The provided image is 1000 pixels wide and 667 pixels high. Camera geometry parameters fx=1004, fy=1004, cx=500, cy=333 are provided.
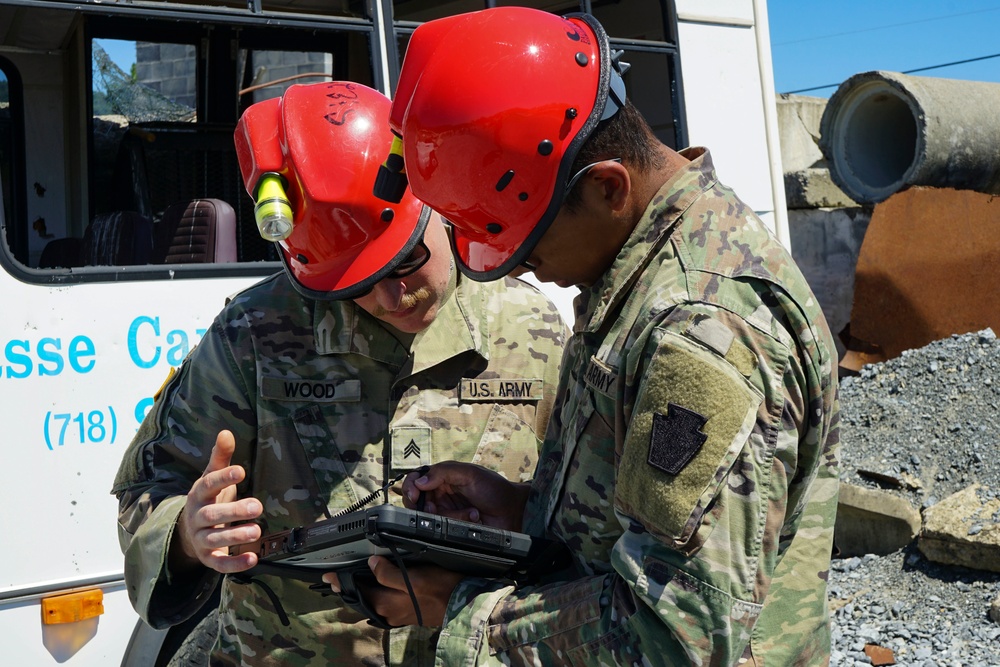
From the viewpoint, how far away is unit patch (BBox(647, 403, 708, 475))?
109 centimetres

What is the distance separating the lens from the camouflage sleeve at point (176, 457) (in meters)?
1.75

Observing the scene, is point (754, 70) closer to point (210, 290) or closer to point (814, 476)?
point (210, 290)

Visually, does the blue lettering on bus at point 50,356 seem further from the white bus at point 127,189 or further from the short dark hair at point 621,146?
the short dark hair at point 621,146

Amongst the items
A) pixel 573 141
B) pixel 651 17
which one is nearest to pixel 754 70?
pixel 651 17

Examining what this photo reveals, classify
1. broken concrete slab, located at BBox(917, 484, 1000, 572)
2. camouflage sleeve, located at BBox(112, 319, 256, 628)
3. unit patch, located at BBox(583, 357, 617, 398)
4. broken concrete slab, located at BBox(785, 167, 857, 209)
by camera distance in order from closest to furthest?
unit patch, located at BBox(583, 357, 617, 398), camouflage sleeve, located at BBox(112, 319, 256, 628), broken concrete slab, located at BBox(917, 484, 1000, 572), broken concrete slab, located at BBox(785, 167, 857, 209)

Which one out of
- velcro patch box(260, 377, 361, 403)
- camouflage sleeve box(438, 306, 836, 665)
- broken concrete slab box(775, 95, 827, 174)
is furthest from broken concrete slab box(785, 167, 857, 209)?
camouflage sleeve box(438, 306, 836, 665)

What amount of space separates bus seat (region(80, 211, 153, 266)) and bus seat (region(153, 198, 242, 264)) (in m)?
0.05

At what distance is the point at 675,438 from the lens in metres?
1.10

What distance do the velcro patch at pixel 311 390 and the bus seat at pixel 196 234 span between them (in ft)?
4.35

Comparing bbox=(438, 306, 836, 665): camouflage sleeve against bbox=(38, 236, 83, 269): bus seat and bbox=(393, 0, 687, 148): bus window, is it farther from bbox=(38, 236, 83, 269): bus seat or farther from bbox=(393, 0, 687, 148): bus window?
bbox=(38, 236, 83, 269): bus seat

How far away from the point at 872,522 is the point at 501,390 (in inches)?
136

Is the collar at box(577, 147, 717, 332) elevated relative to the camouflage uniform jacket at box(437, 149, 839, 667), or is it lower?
elevated

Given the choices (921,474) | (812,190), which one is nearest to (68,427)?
(921,474)

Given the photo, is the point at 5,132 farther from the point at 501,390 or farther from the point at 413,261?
the point at 501,390
